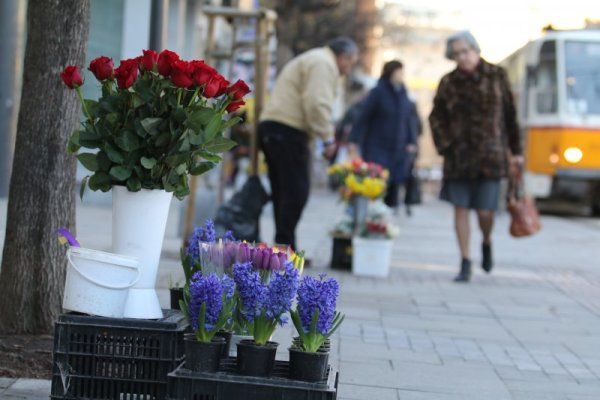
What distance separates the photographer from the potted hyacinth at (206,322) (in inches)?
153

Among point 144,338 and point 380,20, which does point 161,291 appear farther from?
point 380,20

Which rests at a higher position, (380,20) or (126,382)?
(380,20)

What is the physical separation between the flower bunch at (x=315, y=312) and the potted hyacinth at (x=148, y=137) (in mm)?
632

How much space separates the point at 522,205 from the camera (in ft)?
36.0

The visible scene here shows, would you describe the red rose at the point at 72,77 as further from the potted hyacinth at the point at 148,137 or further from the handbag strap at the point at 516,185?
the handbag strap at the point at 516,185

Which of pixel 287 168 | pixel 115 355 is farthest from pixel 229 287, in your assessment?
pixel 287 168

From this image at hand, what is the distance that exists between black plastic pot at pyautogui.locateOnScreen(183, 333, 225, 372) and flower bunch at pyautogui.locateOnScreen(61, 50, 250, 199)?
762 mm

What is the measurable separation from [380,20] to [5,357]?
110 feet

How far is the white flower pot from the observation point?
33.9 ft

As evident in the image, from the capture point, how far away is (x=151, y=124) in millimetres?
4320

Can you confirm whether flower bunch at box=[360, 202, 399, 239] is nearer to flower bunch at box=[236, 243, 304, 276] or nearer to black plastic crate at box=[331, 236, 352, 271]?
black plastic crate at box=[331, 236, 352, 271]

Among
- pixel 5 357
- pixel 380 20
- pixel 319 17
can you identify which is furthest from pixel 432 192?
pixel 5 357

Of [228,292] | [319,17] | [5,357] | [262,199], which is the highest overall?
[319,17]

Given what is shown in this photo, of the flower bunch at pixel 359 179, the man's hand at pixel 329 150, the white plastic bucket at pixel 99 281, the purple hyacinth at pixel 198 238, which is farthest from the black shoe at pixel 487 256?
the white plastic bucket at pixel 99 281
